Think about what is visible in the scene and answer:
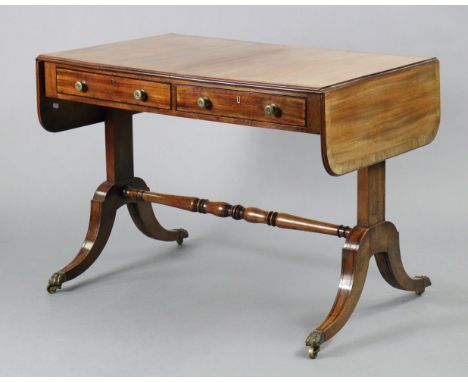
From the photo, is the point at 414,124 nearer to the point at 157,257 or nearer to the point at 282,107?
the point at 282,107

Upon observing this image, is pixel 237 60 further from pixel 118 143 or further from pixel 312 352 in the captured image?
pixel 312 352

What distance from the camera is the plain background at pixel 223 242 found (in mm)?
4664

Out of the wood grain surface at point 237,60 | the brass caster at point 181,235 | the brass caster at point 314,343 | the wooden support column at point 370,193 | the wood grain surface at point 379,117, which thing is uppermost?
the wood grain surface at point 237,60

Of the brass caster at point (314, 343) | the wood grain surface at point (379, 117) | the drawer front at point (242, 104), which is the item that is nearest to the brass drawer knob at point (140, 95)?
the drawer front at point (242, 104)

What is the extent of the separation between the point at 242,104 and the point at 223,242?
146cm

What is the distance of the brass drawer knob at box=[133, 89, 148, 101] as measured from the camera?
4816 millimetres

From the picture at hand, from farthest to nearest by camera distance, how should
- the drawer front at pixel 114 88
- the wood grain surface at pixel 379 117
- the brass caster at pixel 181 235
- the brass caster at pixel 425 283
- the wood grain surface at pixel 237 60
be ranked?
the brass caster at pixel 181 235 → the brass caster at pixel 425 283 → the drawer front at pixel 114 88 → the wood grain surface at pixel 237 60 → the wood grain surface at pixel 379 117

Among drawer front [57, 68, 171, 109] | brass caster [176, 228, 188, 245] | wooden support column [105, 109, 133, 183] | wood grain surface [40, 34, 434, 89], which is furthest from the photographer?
brass caster [176, 228, 188, 245]

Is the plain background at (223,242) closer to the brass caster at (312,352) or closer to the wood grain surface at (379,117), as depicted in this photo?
the brass caster at (312,352)

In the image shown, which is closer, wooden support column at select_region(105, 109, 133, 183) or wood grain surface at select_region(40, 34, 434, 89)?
wood grain surface at select_region(40, 34, 434, 89)

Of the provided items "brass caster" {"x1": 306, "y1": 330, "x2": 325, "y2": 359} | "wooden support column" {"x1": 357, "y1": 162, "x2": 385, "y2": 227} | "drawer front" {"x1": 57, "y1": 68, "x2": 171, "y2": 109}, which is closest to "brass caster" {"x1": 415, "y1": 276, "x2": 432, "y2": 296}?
"wooden support column" {"x1": 357, "y1": 162, "x2": 385, "y2": 227}

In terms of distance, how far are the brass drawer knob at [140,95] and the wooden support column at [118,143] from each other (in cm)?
60

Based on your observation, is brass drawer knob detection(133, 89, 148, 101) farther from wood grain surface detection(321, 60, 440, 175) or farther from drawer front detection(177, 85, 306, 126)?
wood grain surface detection(321, 60, 440, 175)

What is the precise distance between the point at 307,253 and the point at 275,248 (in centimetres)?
16
